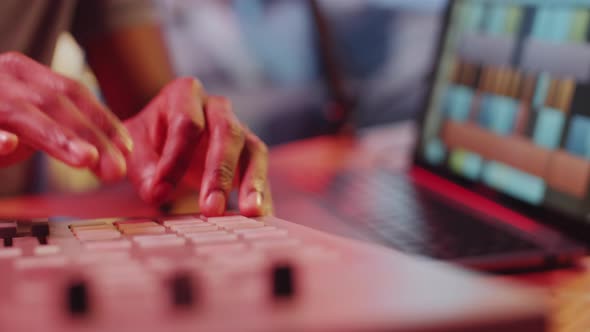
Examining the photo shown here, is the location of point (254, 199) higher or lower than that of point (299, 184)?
higher

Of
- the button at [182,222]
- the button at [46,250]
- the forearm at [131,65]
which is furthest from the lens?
the forearm at [131,65]

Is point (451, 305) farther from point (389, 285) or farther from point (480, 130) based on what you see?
point (480, 130)

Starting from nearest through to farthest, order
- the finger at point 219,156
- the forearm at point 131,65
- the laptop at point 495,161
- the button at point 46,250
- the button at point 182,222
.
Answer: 1. the button at point 46,250
2. the button at point 182,222
3. the finger at point 219,156
4. the laptop at point 495,161
5. the forearm at point 131,65

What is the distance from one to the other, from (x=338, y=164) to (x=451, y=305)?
994mm

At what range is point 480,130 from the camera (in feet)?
3.26

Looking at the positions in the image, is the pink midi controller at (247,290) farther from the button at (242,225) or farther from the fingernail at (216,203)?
the fingernail at (216,203)

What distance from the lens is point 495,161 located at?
0.95 meters

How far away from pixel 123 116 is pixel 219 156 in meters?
0.48

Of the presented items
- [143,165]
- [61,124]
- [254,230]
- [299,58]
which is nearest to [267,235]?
[254,230]

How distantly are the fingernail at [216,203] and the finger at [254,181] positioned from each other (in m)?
0.02

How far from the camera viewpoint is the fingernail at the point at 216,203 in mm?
535

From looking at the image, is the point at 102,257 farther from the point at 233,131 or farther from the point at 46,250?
the point at 233,131

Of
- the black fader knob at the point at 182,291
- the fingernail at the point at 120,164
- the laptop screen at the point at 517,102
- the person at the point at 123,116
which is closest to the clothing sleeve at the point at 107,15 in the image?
the person at the point at 123,116

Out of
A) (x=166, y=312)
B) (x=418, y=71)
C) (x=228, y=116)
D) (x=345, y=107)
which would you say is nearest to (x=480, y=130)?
(x=228, y=116)
